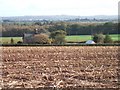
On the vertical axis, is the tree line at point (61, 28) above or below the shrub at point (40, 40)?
above

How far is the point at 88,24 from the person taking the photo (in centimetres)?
6925

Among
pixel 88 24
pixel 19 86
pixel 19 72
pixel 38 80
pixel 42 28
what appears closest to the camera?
pixel 19 86

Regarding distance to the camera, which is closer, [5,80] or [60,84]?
[60,84]

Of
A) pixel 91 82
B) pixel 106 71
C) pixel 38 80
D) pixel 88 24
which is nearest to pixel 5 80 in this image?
pixel 38 80

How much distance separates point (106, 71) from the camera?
15.4 meters

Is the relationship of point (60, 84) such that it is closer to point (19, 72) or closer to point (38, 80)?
point (38, 80)

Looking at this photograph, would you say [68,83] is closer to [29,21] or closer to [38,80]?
[38,80]

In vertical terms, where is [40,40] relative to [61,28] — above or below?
below

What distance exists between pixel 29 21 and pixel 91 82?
5346cm

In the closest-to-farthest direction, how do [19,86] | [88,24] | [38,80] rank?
[19,86], [38,80], [88,24]

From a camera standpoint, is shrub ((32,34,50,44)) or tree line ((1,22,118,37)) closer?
shrub ((32,34,50,44))

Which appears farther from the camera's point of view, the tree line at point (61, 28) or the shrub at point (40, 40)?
the tree line at point (61, 28)

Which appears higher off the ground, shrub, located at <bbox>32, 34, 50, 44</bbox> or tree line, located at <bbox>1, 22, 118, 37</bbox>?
tree line, located at <bbox>1, 22, 118, 37</bbox>

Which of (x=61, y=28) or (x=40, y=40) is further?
(x=61, y=28)
